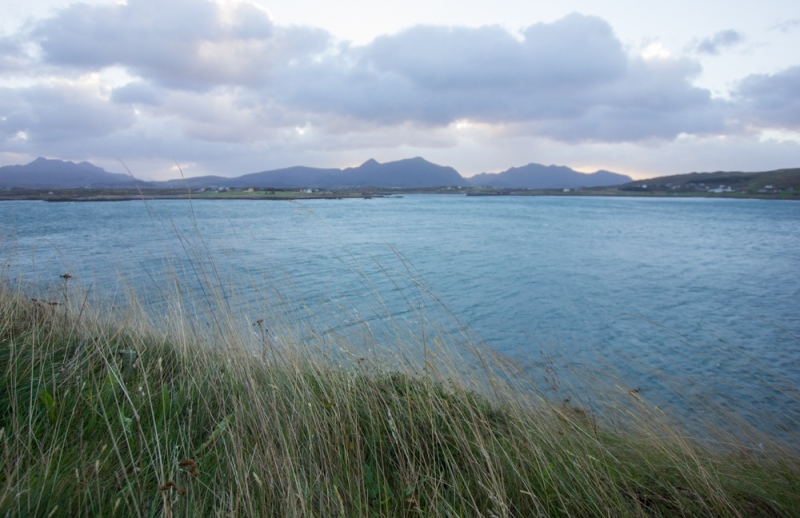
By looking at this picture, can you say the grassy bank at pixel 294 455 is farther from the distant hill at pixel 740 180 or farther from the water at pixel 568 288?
the distant hill at pixel 740 180

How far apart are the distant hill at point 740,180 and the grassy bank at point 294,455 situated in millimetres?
150419

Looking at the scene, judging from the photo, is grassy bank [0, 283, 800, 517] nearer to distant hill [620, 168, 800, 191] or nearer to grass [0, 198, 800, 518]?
grass [0, 198, 800, 518]

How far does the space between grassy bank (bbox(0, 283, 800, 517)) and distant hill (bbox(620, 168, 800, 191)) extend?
150 m

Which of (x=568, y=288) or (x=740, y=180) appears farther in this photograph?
(x=740, y=180)

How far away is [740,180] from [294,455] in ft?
577

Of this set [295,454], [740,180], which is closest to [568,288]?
[295,454]

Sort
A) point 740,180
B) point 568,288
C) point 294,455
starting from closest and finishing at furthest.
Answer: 1. point 294,455
2. point 568,288
3. point 740,180

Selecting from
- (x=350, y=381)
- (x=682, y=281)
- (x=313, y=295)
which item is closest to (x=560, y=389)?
(x=350, y=381)

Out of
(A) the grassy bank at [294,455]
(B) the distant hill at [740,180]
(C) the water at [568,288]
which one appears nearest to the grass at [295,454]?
(A) the grassy bank at [294,455]

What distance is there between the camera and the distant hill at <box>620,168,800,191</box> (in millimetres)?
116169

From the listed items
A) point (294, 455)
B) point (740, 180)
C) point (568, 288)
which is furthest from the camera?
point (740, 180)

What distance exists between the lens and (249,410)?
9.93 ft

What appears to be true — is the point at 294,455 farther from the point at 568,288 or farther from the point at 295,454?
the point at 568,288

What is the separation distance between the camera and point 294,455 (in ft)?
8.62
